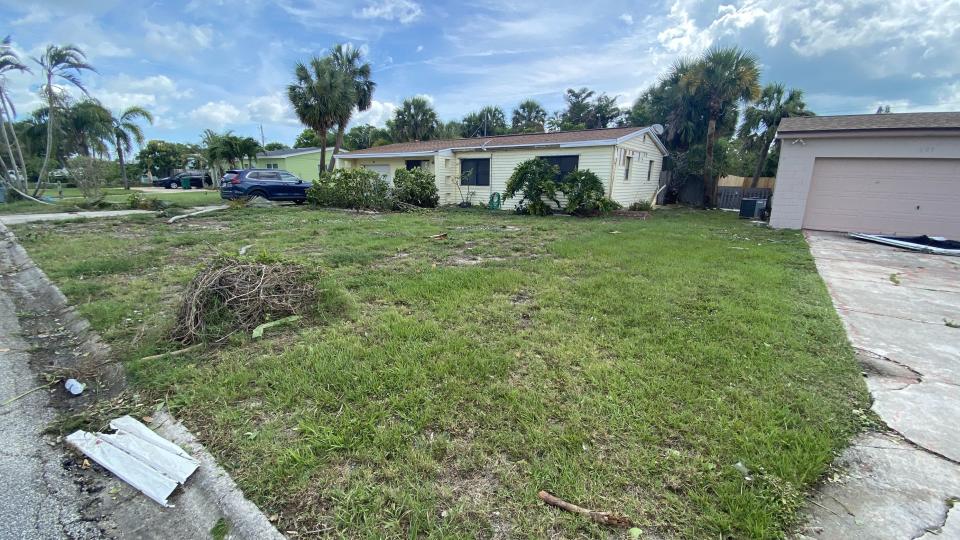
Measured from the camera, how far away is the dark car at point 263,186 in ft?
53.2

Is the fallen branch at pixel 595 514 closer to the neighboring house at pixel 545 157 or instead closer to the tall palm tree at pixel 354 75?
the neighboring house at pixel 545 157

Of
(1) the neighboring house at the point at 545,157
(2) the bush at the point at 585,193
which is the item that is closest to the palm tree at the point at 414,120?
(1) the neighboring house at the point at 545,157

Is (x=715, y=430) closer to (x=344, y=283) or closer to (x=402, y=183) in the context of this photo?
(x=344, y=283)

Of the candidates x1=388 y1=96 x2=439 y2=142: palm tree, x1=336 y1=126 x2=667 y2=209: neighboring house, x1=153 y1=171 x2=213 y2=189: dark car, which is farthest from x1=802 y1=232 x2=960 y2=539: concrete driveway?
x1=153 y1=171 x2=213 y2=189: dark car

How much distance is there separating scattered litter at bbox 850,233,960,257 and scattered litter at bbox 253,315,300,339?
37.4 ft

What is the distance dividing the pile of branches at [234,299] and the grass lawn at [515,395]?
0.24 m

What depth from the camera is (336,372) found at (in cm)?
285

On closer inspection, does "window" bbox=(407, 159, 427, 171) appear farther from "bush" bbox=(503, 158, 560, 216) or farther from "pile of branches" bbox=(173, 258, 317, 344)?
"pile of branches" bbox=(173, 258, 317, 344)

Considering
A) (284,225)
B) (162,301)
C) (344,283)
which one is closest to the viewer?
(162,301)

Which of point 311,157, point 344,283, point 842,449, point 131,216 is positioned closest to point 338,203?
point 131,216

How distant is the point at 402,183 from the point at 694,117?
13.5 m

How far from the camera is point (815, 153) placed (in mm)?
10672

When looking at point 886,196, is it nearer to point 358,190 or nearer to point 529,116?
point 358,190

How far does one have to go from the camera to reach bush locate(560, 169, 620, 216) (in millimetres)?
12672
